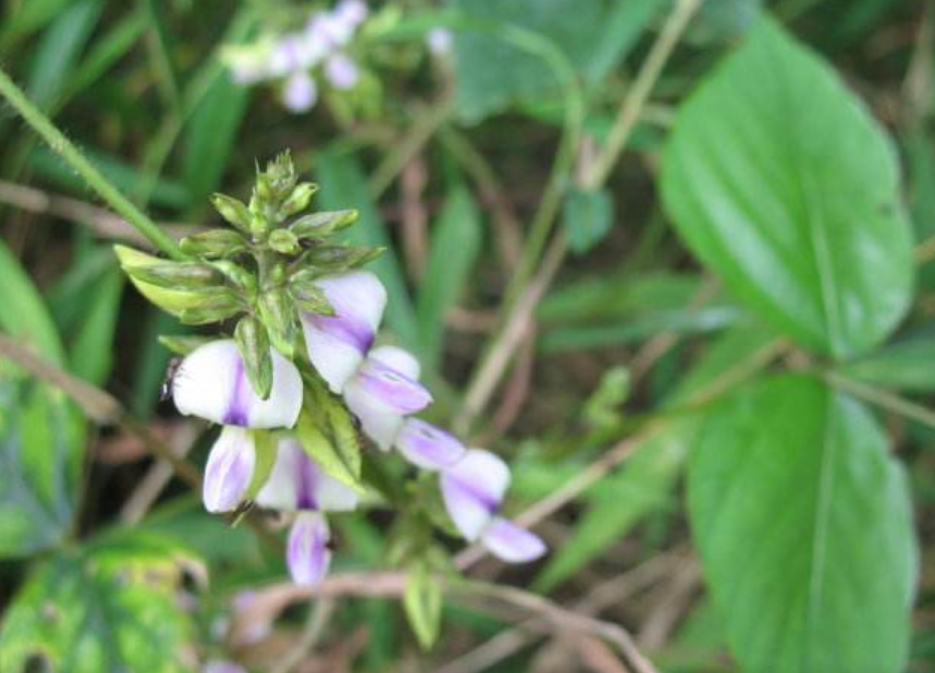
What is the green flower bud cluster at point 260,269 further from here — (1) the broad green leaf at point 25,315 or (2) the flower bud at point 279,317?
(1) the broad green leaf at point 25,315

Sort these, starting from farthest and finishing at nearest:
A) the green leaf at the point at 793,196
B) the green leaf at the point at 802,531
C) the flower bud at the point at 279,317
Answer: the green leaf at the point at 793,196 < the green leaf at the point at 802,531 < the flower bud at the point at 279,317

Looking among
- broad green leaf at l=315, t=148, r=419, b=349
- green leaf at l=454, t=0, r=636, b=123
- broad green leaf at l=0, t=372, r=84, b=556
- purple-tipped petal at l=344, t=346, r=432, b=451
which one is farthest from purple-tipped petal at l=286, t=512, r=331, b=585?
green leaf at l=454, t=0, r=636, b=123

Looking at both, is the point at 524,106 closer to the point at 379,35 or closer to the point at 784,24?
the point at 379,35

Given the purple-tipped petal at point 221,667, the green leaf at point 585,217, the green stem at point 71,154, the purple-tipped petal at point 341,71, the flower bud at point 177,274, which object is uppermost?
the green stem at point 71,154

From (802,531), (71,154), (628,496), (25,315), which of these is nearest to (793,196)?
(802,531)

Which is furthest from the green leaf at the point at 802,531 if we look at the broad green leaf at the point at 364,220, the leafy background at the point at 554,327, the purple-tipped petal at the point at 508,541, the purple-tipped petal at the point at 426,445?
the broad green leaf at the point at 364,220

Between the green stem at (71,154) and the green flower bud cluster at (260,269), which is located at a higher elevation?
the green stem at (71,154)

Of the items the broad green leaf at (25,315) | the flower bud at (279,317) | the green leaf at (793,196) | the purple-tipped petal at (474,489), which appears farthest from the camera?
the broad green leaf at (25,315)

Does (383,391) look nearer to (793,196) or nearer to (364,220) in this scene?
(793,196)
